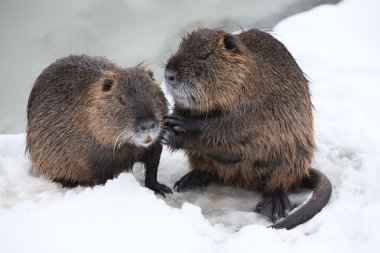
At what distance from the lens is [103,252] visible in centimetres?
257

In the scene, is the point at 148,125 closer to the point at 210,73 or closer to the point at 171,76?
the point at 171,76

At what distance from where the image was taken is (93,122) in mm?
3455

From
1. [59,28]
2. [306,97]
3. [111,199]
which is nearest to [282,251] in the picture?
[111,199]

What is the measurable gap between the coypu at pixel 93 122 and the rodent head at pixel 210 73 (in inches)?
8.3

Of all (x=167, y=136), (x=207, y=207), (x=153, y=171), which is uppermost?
(x=167, y=136)

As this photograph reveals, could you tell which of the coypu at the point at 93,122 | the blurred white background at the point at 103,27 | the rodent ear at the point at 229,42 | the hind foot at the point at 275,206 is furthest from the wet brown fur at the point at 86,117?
the blurred white background at the point at 103,27

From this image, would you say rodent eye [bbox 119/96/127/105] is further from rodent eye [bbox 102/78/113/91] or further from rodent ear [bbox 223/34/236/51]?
rodent ear [bbox 223/34/236/51]

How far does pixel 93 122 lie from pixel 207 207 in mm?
864

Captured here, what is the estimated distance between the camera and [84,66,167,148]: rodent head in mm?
3184

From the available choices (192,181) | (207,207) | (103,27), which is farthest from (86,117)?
(103,27)

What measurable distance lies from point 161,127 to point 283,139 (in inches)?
28.9

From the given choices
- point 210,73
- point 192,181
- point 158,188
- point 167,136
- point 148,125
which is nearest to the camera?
point 148,125

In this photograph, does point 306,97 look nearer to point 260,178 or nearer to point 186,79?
point 260,178

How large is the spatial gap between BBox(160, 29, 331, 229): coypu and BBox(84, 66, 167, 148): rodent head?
16 centimetres
